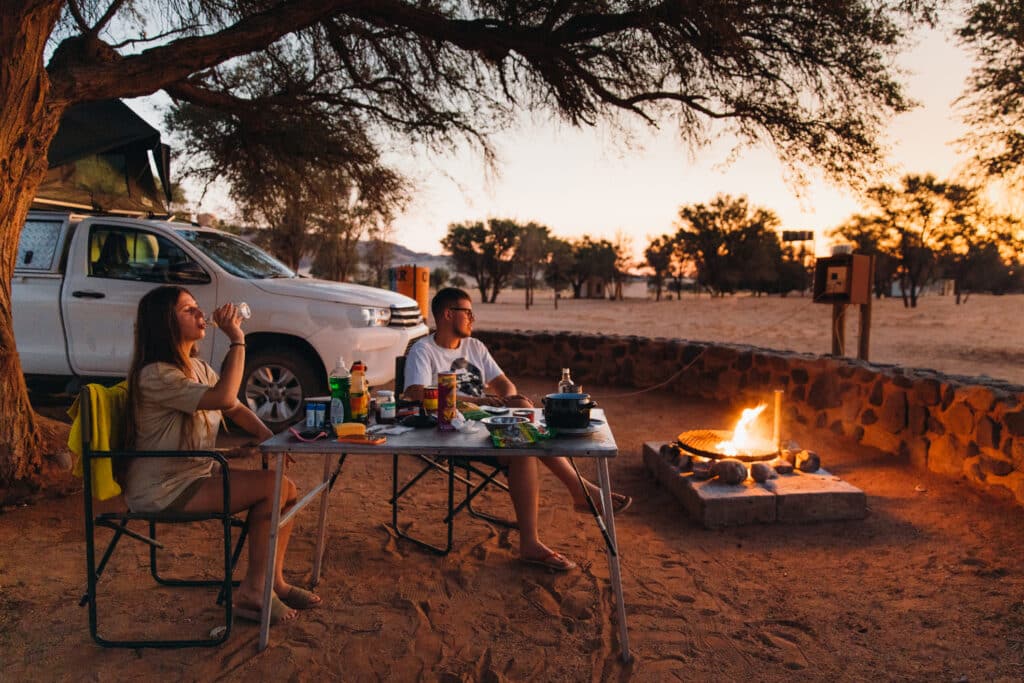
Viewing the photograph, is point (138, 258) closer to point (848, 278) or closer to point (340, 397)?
point (340, 397)

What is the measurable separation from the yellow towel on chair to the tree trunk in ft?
7.06

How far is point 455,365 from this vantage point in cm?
411

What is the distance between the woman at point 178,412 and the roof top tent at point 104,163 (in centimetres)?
569

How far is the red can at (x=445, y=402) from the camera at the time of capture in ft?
10.1

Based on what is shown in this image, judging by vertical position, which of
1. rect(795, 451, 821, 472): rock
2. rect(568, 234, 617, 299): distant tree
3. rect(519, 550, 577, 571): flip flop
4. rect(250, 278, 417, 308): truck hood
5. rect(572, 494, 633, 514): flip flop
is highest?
rect(568, 234, 617, 299): distant tree

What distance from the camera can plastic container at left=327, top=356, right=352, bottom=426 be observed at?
3.06 metres

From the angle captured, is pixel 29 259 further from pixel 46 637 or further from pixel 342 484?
pixel 46 637

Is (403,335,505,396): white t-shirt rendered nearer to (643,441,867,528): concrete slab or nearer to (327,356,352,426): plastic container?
(327,356,352,426): plastic container

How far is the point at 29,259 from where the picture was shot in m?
6.32

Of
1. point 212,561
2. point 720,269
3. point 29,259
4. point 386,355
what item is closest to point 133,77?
point 29,259

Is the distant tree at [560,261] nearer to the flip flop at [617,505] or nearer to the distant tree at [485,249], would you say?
the distant tree at [485,249]

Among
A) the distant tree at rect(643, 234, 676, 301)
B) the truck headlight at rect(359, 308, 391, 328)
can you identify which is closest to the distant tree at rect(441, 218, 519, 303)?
the distant tree at rect(643, 234, 676, 301)

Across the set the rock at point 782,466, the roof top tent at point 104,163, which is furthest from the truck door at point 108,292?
the rock at point 782,466

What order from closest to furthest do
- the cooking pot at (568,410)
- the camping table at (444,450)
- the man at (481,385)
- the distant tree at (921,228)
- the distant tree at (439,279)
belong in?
the camping table at (444,450), the cooking pot at (568,410), the man at (481,385), the distant tree at (921,228), the distant tree at (439,279)
